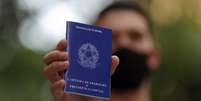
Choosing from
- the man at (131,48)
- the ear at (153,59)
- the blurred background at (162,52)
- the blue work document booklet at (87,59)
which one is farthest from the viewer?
the blurred background at (162,52)

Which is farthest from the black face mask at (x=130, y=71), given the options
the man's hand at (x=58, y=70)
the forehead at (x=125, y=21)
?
the man's hand at (x=58, y=70)

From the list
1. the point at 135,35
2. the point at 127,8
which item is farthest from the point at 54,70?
the point at 127,8

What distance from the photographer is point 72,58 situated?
1850 millimetres

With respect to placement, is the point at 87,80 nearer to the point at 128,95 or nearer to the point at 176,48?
the point at 128,95

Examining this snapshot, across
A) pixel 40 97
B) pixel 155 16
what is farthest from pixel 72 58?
pixel 155 16

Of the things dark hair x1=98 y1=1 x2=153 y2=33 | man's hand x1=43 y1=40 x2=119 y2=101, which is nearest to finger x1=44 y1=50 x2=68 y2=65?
man's hand x1=43 y1=40 x2=119 y2=101

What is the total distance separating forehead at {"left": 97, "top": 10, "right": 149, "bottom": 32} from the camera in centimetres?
267

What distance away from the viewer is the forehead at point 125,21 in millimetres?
2672

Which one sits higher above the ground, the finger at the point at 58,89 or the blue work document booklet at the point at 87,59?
the blue work document booklet at the point at 87,59

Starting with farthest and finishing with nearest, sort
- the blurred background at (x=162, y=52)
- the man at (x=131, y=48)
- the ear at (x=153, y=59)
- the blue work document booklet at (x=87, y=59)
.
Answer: the blurred background at (x=162, y=52) < the ear at (x=153, y=59) < the man at (x=131, y=48) < the blue work document booklet at (x=87, y=59)

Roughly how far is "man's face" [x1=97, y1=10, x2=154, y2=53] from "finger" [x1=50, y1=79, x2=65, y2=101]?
0.70 meters

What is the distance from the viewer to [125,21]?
2.70 meters

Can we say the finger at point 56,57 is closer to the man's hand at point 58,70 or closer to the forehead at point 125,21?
the man's hand at point 58,70

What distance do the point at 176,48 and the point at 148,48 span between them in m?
3.35
